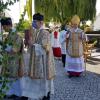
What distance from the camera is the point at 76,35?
10406mm

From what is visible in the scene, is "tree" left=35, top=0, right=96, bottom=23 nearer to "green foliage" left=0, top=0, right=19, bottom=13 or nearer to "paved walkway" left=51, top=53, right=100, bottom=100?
"paved walkway" left=51, top=53, right=100, bottom=100

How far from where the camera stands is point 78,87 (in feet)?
30.0

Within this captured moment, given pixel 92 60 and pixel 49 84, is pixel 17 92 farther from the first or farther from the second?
pixel 92 60

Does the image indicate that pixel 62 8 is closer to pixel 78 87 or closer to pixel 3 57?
pixel 78 87

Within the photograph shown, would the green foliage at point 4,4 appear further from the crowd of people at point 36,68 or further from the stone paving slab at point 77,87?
the stone paving slab at point 77,87

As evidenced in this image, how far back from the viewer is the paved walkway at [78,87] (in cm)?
801

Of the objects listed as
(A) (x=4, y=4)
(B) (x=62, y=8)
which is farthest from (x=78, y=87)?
(B) (x=62, y=8)

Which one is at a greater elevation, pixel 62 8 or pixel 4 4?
pixel 62 8

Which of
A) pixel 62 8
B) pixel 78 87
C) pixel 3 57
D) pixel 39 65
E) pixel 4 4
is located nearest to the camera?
pixel 4 4

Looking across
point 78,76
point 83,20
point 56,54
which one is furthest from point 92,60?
point 83,20

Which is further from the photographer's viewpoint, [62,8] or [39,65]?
[62,8]

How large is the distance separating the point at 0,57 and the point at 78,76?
8.03 meters

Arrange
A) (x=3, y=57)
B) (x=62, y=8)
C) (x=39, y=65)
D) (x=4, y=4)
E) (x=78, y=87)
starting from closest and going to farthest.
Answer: (x=4, y=4), (x=3, y=57), (x=39, y=65), (x=78, y=87), (x=62, y=8)

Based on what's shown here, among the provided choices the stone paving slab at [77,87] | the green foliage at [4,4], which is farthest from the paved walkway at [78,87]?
the green foliage at [4,4]
